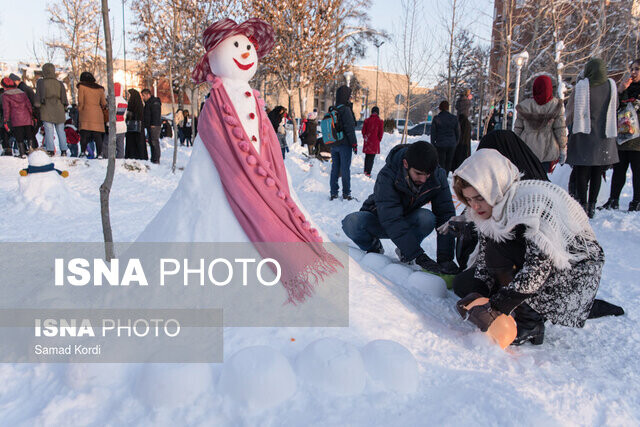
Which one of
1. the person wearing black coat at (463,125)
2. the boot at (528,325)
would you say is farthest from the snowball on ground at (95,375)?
the person wearing black coat at (463,125)

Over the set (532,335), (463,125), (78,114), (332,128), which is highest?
(78,114)

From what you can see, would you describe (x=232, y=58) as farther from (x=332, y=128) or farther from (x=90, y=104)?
(x=90, y=104)

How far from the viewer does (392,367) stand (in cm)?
161

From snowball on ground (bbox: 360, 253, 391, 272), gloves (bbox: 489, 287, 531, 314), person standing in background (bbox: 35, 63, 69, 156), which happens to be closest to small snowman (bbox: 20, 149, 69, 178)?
A: person standing in background (bbox: 35, 63, 69, 156)

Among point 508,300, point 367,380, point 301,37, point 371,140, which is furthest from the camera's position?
point 301,37

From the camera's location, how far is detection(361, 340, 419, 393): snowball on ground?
5.21 feet

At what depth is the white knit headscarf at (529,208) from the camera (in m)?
1.86

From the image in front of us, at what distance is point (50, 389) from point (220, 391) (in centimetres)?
74

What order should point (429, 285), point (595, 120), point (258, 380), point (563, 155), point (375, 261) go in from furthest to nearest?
point (563, 155)
point (595, 120)
point (375, 261)
point (429, 285)
point (258, 380)

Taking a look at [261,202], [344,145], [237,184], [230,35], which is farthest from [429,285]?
[344,145]

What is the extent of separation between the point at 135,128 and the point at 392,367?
27.5ft

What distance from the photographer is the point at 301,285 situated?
2.07 metres

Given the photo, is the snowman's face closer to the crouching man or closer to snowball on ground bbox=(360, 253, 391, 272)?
the crouching man

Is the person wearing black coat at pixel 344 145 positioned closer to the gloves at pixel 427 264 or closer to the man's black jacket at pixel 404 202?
the man's black jacket at pixel 404 202
